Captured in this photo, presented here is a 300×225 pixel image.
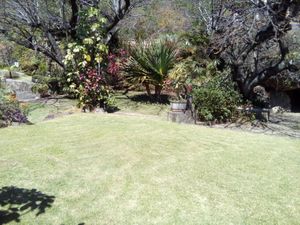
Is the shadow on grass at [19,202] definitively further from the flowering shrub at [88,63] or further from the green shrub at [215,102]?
the green shrub at [215,102]

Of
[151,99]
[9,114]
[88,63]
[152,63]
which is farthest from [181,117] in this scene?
[9,114]

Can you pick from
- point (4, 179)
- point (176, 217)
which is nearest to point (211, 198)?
point (176, 217)

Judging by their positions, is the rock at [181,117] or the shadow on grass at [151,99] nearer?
the rock at [181,117]

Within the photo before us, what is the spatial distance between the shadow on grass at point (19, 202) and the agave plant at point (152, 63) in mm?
6335

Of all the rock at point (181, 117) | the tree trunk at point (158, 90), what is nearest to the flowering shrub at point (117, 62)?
the tree trunk at point (158, 90)

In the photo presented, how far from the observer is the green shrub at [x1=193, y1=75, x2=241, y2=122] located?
331 inches

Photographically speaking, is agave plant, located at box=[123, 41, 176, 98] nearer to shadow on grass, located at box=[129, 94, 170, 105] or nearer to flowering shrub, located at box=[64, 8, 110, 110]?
shadow on grass, located at box=[129, 94, 170, 105]

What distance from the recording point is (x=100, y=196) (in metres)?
4.25

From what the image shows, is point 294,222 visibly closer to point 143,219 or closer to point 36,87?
point 143,219

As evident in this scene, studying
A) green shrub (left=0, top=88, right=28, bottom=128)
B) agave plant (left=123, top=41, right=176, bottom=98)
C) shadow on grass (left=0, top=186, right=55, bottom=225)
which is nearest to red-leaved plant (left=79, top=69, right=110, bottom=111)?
agave plant (left=123, top=41, right=176, bottom=98)

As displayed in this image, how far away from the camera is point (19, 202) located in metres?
4.11

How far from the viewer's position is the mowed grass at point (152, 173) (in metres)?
3.90

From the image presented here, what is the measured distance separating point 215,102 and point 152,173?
400 cm

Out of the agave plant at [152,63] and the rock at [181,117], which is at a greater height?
the agave plant at [152,63]
